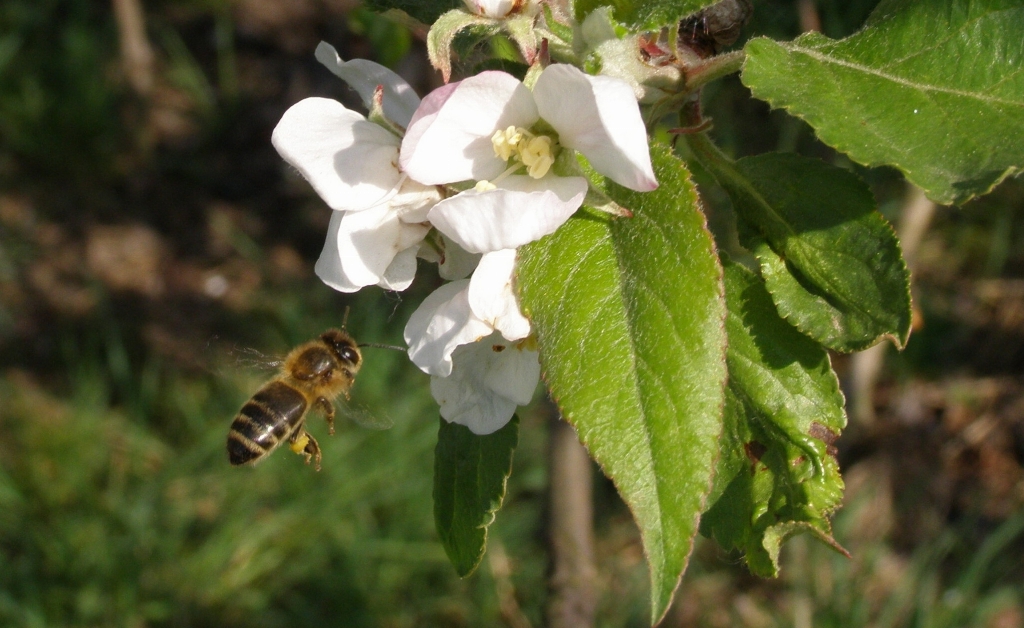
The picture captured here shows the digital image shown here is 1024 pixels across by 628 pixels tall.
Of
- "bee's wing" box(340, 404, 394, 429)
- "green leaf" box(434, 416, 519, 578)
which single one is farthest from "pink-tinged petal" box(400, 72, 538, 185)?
"bee's wing" box(340, 404, 394, 429)

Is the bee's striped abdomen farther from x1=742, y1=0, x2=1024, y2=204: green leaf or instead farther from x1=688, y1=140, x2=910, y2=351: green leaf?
x1=742, y1=0, x2=1024, y2=204: green leaf

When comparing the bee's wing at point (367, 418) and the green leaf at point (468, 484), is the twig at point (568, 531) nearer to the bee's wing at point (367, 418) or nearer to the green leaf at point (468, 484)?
the bee's wing at point (367, 418)

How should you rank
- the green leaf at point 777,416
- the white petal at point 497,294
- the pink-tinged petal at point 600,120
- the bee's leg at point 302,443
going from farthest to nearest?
the bee's leg at point 302,443
the green leaf at point 777,416
the white petal at point 497,294
the pink-tinged petal at point 600,120

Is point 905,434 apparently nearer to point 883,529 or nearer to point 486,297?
point 883,529

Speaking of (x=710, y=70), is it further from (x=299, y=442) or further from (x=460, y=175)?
(x=299, y=442)

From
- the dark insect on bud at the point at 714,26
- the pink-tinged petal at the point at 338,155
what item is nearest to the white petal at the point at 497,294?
the pink-tinged petal at the point at 338,155

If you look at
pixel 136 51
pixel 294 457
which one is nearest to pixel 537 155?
pixel 294 457

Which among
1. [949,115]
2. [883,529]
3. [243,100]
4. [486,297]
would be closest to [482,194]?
[486,297]
